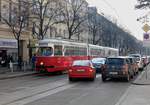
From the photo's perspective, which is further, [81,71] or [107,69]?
[81,71]

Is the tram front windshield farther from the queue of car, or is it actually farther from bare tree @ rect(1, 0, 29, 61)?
the queue of car

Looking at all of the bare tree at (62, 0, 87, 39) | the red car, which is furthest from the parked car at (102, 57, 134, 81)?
the bare tree at (62, 0, 87, 39)

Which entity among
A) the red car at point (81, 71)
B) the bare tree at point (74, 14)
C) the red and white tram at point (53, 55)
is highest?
the bare tree at point (74, 14)

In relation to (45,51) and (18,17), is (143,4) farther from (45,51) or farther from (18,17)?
(18,17)

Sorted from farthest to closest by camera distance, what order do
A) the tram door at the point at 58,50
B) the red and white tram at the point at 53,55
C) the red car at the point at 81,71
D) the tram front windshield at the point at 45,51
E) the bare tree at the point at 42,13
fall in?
the bare tree at the point at 42,13 < the tram door at the point at 58,50 < the tram front windshield at the point at 45,51 < the red and white tram at the point at 53,55 < the red car at the point at 81,71

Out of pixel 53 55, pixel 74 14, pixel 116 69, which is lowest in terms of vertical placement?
pixel 116 69

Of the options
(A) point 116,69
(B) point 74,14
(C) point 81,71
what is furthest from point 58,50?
(B) point 74,14

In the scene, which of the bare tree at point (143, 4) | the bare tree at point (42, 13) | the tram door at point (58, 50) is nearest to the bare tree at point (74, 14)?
the bare tree at point (42, 13)

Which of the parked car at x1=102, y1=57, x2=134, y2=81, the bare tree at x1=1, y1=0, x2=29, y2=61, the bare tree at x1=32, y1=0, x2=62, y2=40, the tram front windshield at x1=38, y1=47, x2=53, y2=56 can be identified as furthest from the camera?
the bare tree at x1=32, y1=0, x2=62, y2=40

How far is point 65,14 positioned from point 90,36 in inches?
1477

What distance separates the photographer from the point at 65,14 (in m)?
61.3

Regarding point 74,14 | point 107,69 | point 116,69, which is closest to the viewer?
point 116,69

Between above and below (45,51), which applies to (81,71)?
below

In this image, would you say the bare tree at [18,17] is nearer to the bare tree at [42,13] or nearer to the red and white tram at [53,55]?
the bare tree at [42,13]
